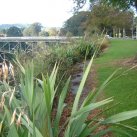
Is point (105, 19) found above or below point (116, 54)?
above

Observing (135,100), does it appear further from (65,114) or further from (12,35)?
(12,35)

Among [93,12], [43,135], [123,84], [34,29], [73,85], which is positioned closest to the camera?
[43,135]

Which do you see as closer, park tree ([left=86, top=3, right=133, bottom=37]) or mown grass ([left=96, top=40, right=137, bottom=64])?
mown grass ([left=96, top=40, right=137, bottom=64])

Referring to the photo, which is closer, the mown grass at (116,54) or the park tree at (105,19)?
the mown grass at (116,54)

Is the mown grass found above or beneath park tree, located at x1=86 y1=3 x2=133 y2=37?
beneath

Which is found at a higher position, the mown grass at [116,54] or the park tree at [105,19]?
the park tree at [105,19]

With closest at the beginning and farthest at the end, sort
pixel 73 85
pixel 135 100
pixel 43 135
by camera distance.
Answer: pixel 43 135
pixel 135 100
pixel 73 85

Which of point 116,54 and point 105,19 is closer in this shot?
point 116,54

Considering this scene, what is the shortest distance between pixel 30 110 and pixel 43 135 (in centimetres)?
31

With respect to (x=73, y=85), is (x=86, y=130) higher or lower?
higher

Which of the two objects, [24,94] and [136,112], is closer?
[136,112]

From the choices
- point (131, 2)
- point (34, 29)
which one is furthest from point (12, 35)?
point (131, 2)

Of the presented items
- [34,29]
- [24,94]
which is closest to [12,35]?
[34,29]

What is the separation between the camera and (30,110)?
11.9 ft
